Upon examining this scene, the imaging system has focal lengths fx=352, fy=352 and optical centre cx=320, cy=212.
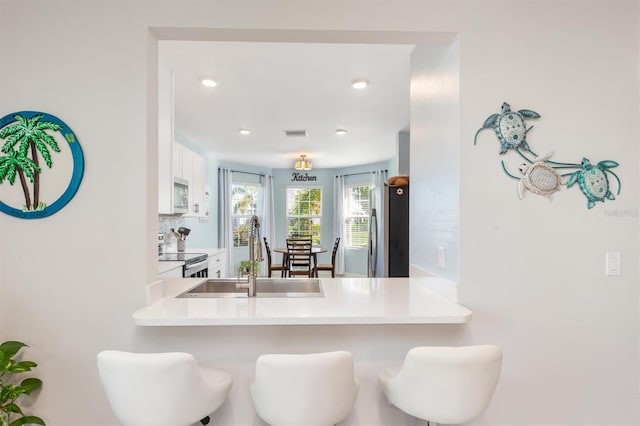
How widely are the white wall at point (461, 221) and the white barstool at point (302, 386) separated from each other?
0.45 metres

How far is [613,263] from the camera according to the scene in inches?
65.8

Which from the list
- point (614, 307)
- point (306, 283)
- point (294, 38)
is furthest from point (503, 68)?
point (306, 283)

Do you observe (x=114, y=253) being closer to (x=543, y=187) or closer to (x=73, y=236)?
(x=73, y=236)

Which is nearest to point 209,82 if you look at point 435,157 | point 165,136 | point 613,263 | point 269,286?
point 165,136

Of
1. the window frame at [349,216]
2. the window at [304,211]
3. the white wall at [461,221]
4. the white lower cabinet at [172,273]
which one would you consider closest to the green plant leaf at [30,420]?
the white wall at [461,221]

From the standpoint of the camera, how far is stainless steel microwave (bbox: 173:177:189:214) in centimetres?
352

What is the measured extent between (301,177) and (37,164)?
6.15 meters

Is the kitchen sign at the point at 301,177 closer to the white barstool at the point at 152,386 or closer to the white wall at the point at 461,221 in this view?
the white wall at the point at 461,221

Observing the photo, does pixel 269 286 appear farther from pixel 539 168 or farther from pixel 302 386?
pixel 539 168

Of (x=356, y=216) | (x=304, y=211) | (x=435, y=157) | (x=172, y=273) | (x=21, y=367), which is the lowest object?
(x=21, y=367)

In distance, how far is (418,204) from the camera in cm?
223

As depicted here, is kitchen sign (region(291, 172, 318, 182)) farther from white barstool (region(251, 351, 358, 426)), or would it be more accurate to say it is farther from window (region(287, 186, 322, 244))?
white barstool (region(251, 351, 358, 426))

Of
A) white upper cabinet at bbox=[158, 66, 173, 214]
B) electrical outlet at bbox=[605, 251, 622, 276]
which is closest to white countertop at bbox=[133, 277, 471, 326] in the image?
electrical outlet at bbox=[605, 251, 622, 276]

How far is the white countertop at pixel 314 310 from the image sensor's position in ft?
4.65
